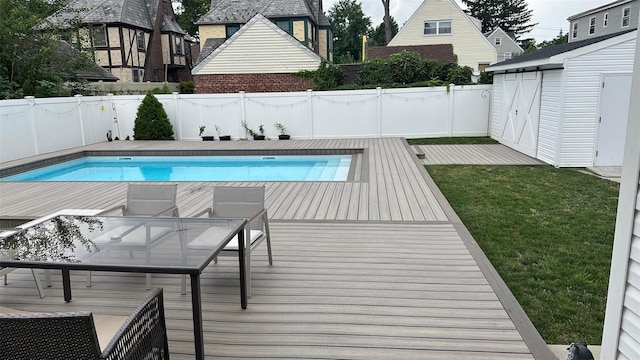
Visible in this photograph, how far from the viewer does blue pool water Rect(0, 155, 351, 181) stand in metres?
11.4

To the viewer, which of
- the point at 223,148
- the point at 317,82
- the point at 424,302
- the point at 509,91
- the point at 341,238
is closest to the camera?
the point at 424,302

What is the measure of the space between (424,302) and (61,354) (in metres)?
2.48

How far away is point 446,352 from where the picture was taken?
2.82m

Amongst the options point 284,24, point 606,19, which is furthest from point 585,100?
point 606,19

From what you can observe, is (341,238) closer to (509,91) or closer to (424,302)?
(424,302)

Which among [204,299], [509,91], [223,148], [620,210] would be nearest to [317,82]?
[223,148]

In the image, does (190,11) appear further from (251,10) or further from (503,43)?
(503,43)

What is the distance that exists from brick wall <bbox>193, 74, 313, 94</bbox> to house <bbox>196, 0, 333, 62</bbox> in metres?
3.96

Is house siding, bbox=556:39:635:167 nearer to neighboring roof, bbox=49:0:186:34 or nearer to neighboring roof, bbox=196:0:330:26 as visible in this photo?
neighboring roof, bbox=196:0:330:26

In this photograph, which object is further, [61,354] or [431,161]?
[431,161]

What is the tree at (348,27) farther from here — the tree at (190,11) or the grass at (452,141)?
the grass at (452,141)

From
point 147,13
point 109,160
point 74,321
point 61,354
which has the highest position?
point 147,13

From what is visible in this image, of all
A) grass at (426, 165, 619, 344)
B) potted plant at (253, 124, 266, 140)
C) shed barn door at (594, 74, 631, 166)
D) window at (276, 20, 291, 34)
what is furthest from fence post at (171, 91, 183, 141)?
shed barn door at (594, 74, 631, 166)

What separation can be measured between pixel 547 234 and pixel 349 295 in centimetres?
299
